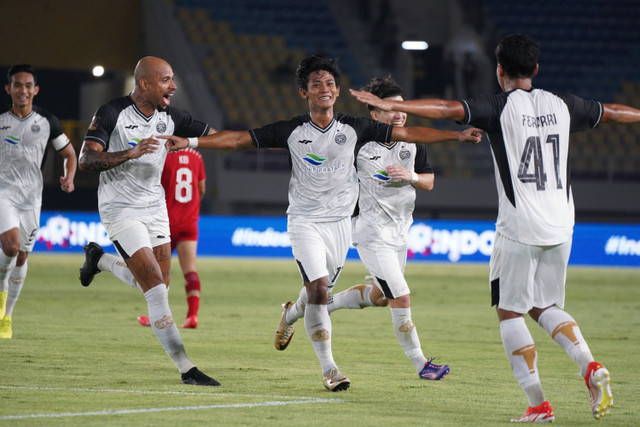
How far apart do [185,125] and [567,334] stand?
3.34m

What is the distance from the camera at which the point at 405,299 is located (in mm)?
7910

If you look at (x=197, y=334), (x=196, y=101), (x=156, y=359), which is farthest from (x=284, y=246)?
(x=156, y=359)

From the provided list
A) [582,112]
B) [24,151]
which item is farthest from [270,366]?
[24,151]

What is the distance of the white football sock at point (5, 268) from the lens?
10.0m

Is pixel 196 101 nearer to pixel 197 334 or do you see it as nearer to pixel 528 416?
pixel 197 334

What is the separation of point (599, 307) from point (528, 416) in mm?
9004

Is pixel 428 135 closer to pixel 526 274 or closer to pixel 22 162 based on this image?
pixel 526 274

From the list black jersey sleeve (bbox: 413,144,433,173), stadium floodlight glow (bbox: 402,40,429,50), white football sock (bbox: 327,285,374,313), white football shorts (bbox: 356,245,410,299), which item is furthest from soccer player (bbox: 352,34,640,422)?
stadium floodlight glow (bbox: 402,40,429,50)

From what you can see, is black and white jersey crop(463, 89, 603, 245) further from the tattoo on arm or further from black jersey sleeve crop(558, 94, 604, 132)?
the tattoo on arm

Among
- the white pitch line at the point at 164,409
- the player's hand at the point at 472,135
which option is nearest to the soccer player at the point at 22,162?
the white pitch line at the point at 164,409

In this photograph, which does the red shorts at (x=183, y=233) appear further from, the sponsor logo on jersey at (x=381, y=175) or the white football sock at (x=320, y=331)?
the white football sock at (x=320, y=331)

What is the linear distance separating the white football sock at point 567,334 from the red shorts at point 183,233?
6150 mm

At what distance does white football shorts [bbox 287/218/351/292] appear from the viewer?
7148mm

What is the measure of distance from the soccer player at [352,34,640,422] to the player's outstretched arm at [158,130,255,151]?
1.24 metres
